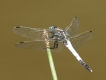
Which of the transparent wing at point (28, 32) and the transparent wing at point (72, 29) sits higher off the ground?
the transparent wing at point (72, 29)

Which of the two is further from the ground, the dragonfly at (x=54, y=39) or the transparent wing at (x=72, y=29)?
the transparent wing at (x=72, y=29)

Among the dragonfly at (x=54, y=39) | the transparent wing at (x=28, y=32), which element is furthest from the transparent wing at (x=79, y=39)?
the transparent wing at (x=28, y=32)

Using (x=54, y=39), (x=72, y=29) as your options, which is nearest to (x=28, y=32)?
(x=54, y=39)

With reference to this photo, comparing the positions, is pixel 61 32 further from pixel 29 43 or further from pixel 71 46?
pixel 29 43

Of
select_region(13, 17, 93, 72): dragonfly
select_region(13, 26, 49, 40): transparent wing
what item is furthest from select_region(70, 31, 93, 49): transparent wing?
select_region(13, 26, 49, 40): transparent wing

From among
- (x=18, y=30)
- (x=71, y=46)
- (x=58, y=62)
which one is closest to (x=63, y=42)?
(x=71, y=46)

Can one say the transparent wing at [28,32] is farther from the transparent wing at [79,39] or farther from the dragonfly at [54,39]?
the transparent wing at [79,39]

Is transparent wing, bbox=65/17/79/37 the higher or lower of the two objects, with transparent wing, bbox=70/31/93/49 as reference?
higher

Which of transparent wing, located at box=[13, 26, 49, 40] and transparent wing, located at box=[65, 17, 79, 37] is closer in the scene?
transparent wing, located at box=[13, 26, 49, 40]

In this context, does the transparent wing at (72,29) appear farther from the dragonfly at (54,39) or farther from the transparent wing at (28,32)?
the transparent wing at (28,32)

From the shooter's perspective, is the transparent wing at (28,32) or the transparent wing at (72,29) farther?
the transparent wing at (72,29)

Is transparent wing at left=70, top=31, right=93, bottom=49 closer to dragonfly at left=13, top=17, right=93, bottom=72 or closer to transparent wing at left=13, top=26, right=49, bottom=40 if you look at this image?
dragonfly at left=13, top=17, right=93, bottom=72

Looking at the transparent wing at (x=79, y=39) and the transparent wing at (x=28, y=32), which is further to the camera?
the transparent wing at (x=79, y=39)
